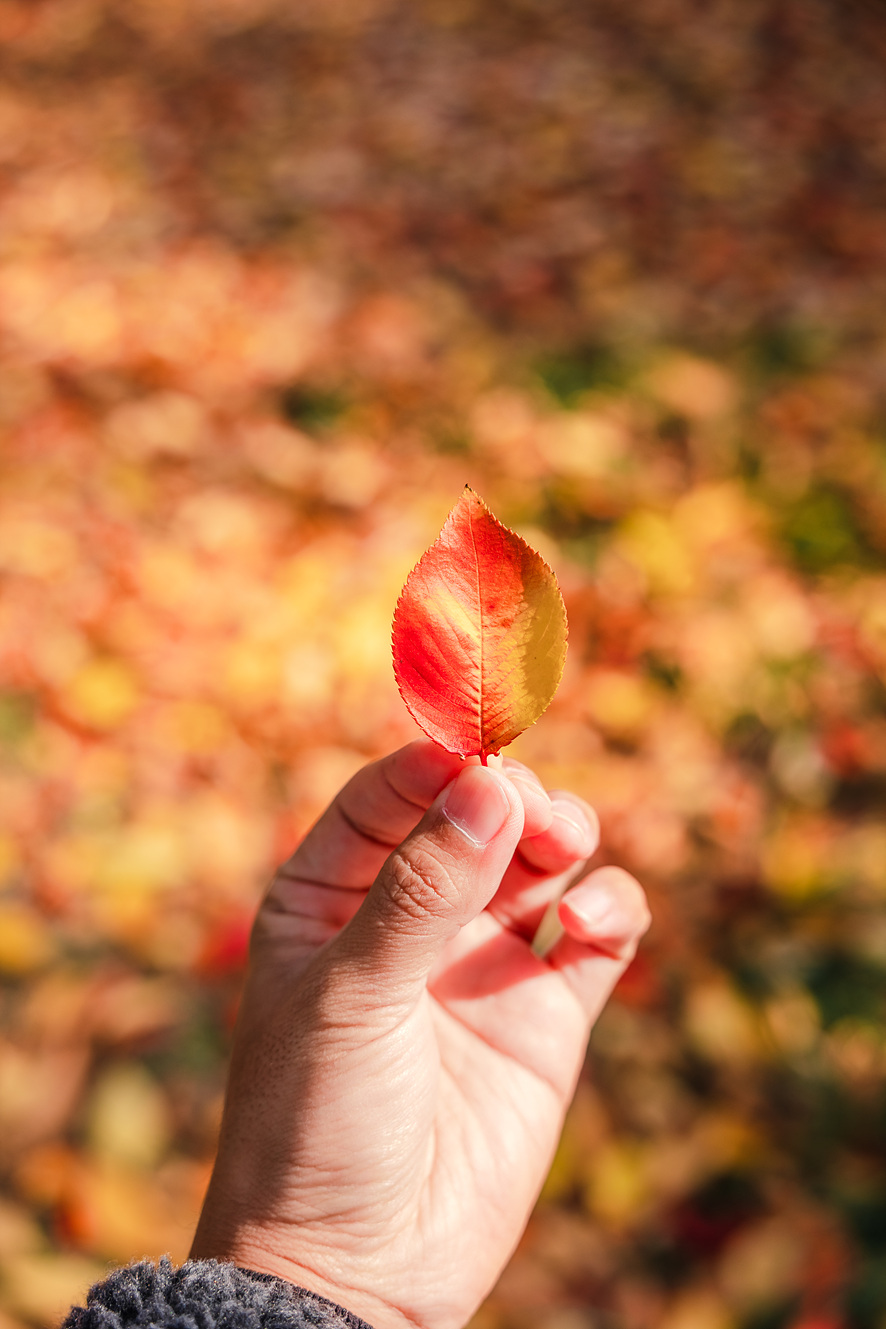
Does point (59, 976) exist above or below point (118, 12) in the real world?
below

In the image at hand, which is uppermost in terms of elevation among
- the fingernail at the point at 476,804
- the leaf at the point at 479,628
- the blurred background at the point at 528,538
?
the leaf at the point at 479,628

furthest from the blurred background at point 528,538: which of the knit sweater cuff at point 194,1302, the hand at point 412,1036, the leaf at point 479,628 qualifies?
the leaf at point 479,628

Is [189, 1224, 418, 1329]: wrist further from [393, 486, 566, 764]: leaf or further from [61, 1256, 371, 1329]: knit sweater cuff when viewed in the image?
[393, 486, 566, 764]: leaf

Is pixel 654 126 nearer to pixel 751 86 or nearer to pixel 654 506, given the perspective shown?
pixel 751 86

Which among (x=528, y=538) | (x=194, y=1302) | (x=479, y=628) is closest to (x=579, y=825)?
(x=479, y=628)

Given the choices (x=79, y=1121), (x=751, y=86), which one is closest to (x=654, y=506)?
(x=79, y=1121)

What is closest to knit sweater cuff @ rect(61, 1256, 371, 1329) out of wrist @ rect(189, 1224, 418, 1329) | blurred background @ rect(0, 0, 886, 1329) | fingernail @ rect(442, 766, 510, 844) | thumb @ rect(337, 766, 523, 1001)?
wrist @ rect(189, 1224, 418, 1329)

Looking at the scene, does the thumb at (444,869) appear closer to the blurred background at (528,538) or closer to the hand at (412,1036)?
the hand at (412,1036)

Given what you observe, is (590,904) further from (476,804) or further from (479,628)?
(479,628)
